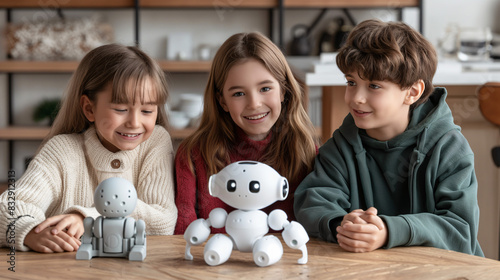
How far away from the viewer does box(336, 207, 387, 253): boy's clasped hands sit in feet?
3.69

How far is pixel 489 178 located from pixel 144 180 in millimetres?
1391

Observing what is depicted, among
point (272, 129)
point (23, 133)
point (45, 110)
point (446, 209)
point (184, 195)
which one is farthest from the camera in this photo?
point (45, 110)

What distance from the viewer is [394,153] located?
56.7 inches

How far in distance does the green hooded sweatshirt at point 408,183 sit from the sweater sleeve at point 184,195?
0.28 m

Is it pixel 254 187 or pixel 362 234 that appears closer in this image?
pixel 254 187

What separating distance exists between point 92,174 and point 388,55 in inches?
30.7

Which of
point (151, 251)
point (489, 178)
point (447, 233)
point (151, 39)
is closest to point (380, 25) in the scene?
point (447, 233)

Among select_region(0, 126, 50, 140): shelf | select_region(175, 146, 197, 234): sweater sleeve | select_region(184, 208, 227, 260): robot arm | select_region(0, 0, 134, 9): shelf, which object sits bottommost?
select_region(0, 126, 50, 140): shelf

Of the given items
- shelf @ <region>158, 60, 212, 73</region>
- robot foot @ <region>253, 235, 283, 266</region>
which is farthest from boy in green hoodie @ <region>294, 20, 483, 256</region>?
shelf @ <region>158, 60, 212, 73</region>

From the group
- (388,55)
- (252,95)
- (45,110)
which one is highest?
(388,55)

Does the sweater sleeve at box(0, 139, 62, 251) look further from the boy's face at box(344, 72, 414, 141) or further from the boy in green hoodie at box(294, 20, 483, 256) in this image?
the boy's face at box(344, 72, 414, 141)

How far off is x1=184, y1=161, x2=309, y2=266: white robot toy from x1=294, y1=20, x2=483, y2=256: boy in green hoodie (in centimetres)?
25

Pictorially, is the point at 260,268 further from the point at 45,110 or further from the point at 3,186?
the point at 3,186

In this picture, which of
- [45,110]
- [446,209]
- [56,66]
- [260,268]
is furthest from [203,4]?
[260,268]
